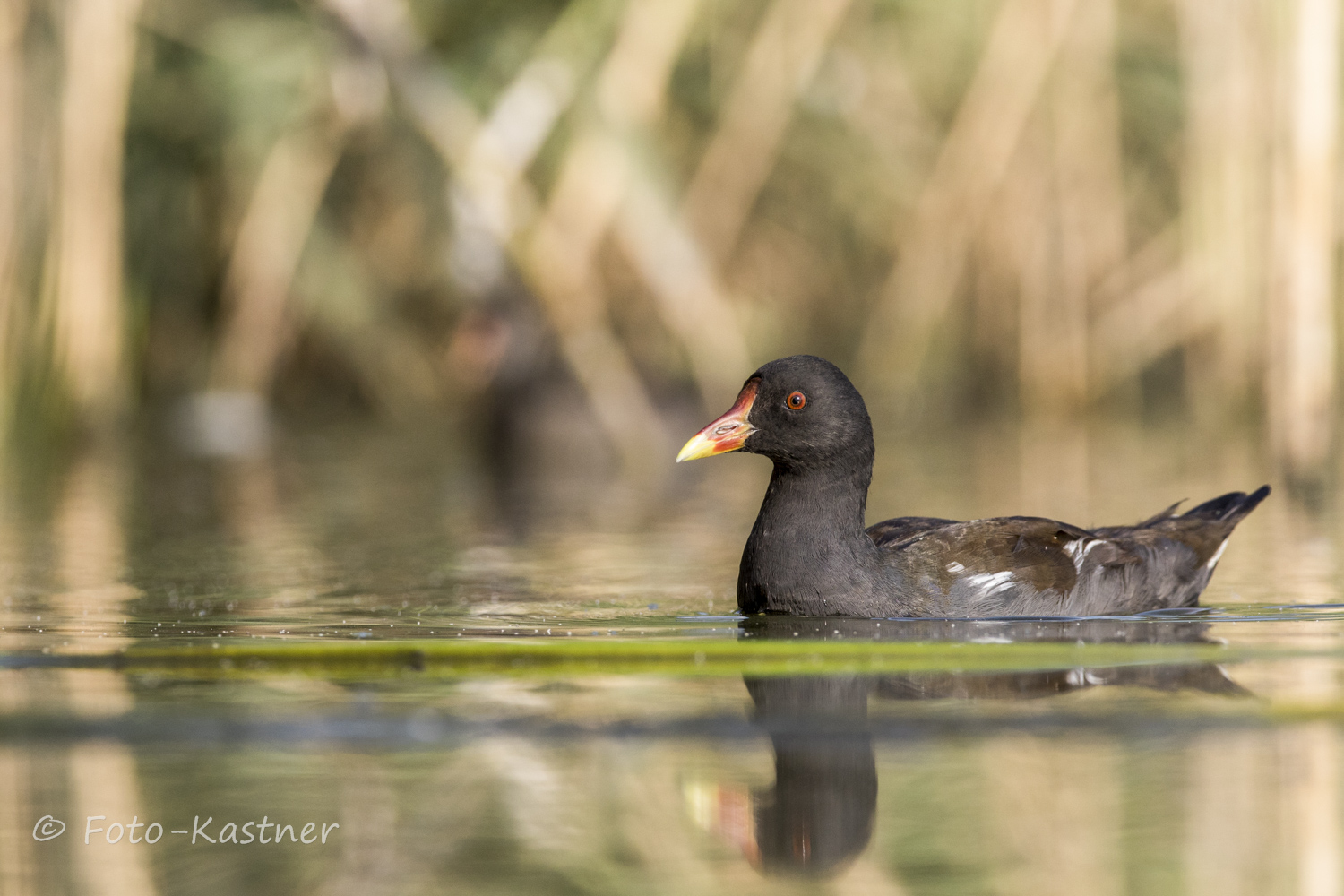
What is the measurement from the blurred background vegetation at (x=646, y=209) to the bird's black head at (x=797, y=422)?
14.1 ft

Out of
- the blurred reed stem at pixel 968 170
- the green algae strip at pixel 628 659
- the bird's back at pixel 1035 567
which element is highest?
Result: the blurred reed stem at pixel 968 170

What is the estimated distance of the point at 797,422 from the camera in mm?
5801

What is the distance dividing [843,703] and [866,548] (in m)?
1.56

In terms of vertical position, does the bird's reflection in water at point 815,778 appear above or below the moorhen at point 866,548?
below

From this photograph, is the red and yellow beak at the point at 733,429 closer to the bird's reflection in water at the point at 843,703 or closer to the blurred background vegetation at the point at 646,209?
the bird's reflection in water at the point at 843,703

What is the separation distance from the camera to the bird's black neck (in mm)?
5465

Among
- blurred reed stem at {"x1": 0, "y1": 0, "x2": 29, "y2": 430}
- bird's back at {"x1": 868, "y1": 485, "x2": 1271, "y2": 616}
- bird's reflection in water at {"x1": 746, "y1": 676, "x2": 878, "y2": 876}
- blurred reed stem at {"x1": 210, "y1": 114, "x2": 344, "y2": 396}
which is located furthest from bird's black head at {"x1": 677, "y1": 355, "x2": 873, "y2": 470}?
blurred reed stem at {"x1": 210, "y1": 114, "x2": 344, "y2": 396}

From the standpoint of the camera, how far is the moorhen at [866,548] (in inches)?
216

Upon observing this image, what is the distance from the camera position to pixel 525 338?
45.6 feet

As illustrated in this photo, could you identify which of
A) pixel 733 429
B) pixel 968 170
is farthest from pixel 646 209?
pixel 733 429

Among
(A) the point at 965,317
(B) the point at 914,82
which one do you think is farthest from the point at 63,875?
(A) the point at 965,317

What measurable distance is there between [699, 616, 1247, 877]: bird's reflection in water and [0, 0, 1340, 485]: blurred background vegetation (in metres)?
4.73

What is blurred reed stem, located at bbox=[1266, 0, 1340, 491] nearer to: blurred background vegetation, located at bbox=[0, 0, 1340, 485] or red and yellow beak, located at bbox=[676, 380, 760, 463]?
blurred background vegetation, located at bbox=[0, 0, 1340, 485]

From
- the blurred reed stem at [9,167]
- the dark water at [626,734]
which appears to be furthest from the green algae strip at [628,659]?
the blurred reed stem at [9,167]
